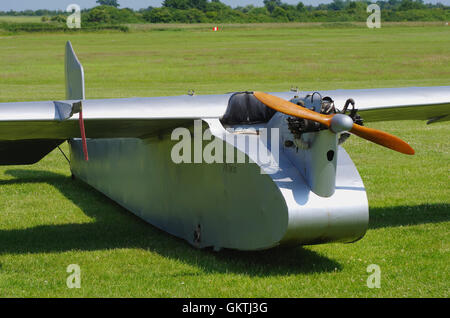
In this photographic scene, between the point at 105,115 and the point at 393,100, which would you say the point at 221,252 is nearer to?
the point at 105,115

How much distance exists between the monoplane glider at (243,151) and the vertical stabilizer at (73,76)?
8.38 ft

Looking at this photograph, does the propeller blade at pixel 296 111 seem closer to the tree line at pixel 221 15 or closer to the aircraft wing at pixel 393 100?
the aircraft wing at pixel 393 100

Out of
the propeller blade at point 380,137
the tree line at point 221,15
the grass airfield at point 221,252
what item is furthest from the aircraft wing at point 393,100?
the tree line at point 221,15

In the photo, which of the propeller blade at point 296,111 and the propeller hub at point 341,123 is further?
the propeller blade at point 296,111

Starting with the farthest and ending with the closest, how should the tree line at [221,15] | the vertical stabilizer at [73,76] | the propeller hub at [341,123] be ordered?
the tree line at [221,15] < the vertical stabilizer at [73,76] < the propeller hub at [341,123]

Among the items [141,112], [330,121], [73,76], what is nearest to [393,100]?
[330,121]

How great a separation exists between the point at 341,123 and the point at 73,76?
25.8 ft

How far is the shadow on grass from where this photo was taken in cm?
923

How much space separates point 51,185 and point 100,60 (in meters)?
48.7

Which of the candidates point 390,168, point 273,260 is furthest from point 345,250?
point 390,168

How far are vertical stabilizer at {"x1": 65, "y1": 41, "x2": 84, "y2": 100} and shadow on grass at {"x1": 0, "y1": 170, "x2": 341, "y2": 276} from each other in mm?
2290

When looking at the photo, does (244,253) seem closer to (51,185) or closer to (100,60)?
(51,185)

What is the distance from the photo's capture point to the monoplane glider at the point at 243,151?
8414mm

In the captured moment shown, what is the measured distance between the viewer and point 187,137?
10000 millimetres
